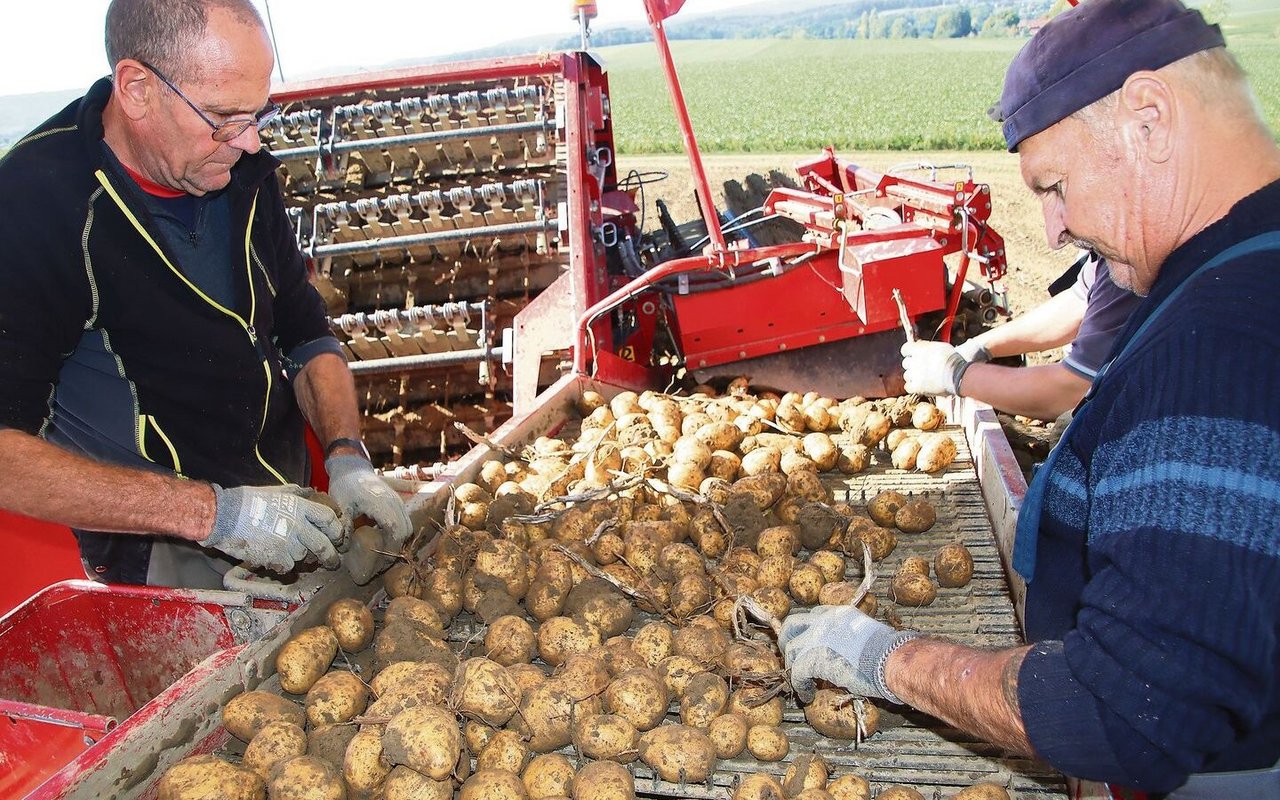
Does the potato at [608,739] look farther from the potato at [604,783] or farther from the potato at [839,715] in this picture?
the potato at [839,715]

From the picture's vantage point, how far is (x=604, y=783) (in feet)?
6.19

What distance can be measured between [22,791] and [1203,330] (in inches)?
95.8

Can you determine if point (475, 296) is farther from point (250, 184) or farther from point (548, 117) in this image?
point (250, 184)

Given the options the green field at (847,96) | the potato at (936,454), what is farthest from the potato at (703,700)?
the green field at (847,96)

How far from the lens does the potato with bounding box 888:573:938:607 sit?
→ 8.31 ft

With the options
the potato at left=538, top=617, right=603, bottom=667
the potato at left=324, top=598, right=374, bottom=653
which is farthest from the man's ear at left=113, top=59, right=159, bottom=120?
the potato at left=538, top=617, right=603, bottom=667

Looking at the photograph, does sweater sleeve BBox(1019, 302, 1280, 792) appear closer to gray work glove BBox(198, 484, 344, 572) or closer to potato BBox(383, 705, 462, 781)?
potato BBox(383, 705, 462, 781)

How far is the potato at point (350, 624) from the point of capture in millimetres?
2385

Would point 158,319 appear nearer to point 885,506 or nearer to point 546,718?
point 546,718

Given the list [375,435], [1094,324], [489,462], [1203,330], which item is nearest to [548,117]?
[375,435]

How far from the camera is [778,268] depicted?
459cm

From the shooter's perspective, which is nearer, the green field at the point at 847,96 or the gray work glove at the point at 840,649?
the gray work glove at the point at 840,649

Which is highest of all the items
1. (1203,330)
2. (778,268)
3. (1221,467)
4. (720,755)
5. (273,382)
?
(778,268)

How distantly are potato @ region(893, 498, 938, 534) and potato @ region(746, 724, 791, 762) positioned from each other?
107cm
